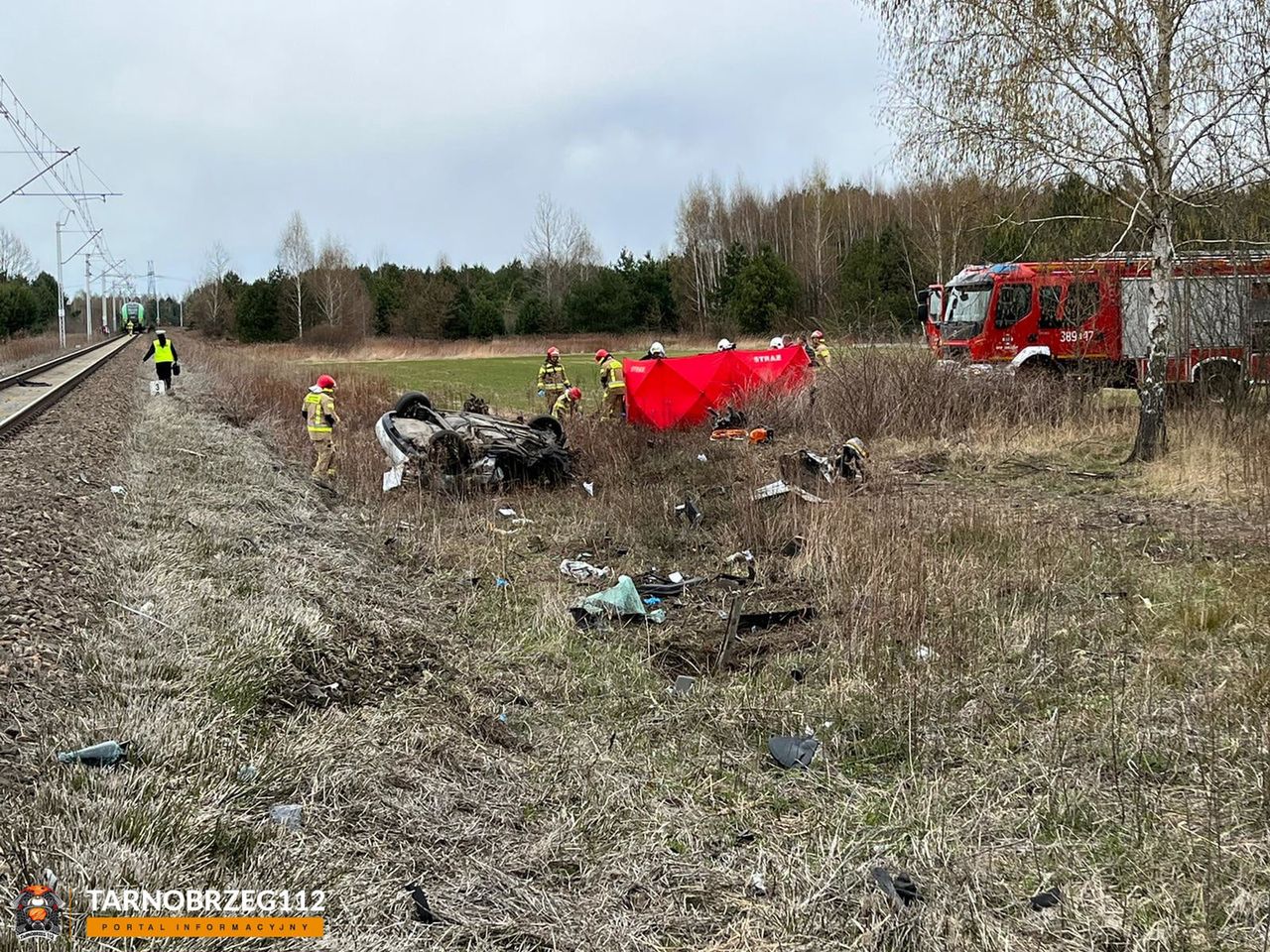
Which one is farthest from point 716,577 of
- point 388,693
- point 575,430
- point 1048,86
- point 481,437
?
point 1048,86

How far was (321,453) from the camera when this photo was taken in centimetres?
1089

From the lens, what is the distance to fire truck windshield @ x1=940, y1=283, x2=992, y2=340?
1648 centimetres

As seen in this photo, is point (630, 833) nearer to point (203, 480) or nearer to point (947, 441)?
point (203, 480)

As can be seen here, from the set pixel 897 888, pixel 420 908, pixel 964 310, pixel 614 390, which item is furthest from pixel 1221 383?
pixel 420 908

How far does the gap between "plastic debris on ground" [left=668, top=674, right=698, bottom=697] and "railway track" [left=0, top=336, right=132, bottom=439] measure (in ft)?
38.1

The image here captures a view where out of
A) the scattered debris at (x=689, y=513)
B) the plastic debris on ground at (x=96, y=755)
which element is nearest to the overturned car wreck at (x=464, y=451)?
the scattered debris at (x=689, y=513)

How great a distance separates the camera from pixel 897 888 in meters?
2.73

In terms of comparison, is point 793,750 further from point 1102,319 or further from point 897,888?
point 1102,319

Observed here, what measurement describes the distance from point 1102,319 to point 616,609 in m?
12.8

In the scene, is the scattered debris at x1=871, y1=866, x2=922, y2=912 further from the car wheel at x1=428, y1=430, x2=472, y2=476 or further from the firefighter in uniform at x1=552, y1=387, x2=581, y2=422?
the firefighter in uniform at x1=552, y1=387, x2=581, y2=422

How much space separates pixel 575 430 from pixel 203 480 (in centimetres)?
489

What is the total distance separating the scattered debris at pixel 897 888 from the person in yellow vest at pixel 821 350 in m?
12.0

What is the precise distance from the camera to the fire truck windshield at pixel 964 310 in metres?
16.5

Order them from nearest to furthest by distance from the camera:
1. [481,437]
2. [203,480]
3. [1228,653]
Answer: [1228,653] → [203,480] → [481,437]
